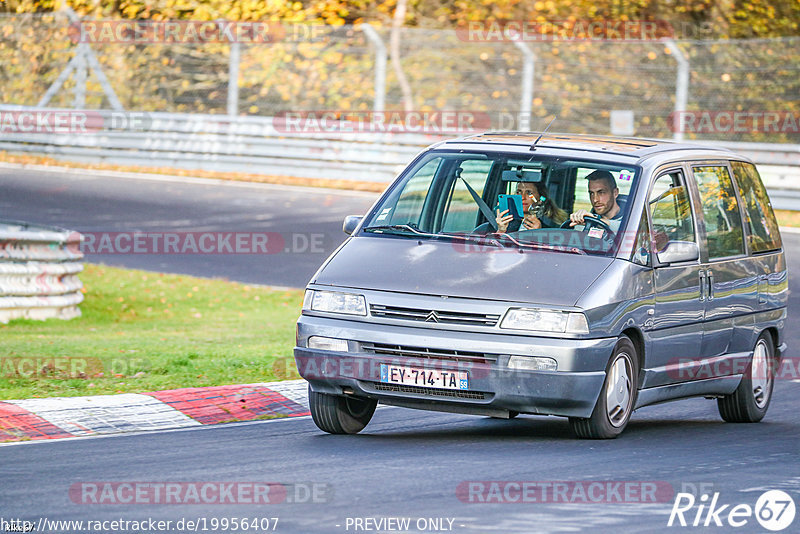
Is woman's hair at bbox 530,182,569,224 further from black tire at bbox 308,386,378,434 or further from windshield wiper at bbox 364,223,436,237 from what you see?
black tire at bbox 308,386,378,434

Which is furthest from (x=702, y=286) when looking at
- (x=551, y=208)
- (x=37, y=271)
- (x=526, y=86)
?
(x=526, y=86)

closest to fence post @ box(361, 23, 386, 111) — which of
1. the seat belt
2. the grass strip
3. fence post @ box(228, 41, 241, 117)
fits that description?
fence post @ box(228, 41, 241, 117)

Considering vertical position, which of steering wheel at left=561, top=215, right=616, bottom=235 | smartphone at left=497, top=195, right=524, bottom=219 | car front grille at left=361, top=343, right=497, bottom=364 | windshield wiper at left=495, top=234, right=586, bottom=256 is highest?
smartphone at left=497, top=195, right=524, bottom=219

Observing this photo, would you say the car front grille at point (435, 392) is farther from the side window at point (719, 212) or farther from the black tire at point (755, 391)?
the black tire at point (755, 391)

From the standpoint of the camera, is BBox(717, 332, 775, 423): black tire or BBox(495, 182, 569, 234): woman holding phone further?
BBox(717, 332, 775, 423): black tire

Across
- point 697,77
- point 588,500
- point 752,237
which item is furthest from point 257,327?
point 697,77

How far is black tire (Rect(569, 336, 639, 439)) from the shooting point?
8.17m

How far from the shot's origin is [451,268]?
8.19m

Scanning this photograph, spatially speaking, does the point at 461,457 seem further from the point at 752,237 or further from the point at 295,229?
the point at 295,229

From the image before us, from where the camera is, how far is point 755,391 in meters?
10.1

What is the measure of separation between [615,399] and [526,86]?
61.7 feet

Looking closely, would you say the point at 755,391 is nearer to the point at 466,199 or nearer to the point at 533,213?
the point at 533,213

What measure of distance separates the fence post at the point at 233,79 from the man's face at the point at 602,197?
20.2 metres

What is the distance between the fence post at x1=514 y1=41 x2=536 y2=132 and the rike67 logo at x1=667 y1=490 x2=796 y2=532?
2000cm
